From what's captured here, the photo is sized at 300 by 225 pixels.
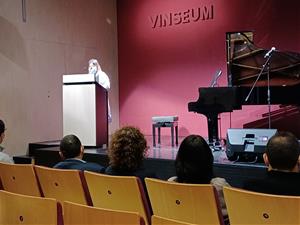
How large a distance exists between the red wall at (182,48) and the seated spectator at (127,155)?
4.93 metres

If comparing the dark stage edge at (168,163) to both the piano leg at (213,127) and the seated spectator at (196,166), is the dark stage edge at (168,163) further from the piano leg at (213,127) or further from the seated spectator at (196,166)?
the seated spectator at (196,166)

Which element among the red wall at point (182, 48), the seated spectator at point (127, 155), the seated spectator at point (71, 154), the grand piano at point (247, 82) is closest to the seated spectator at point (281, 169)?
the seated spectator at point (127, 155)

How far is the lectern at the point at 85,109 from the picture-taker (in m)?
5.22

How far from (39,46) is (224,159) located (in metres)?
4.19

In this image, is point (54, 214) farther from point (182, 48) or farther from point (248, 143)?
point (182, 48)

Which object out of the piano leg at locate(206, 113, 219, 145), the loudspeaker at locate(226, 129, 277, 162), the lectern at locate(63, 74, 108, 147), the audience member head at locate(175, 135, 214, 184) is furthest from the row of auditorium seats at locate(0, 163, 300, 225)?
the piano leg at locate(206, 113, 219, 145)

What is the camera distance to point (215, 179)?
2.50 meters

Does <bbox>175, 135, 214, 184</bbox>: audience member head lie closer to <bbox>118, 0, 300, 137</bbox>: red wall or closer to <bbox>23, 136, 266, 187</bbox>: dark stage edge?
<bbox>23, 136, 266, 187</bbox>: dark stage edge

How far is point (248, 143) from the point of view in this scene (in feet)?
13.7

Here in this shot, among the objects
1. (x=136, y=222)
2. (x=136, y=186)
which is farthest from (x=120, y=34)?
(x=136, y=222)

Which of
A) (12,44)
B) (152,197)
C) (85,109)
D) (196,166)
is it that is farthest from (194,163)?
(12,44)

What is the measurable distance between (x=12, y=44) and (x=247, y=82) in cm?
373

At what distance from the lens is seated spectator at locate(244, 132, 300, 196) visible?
2258 millimetres

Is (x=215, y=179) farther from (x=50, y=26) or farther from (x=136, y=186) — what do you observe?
(x=50, y=26)
